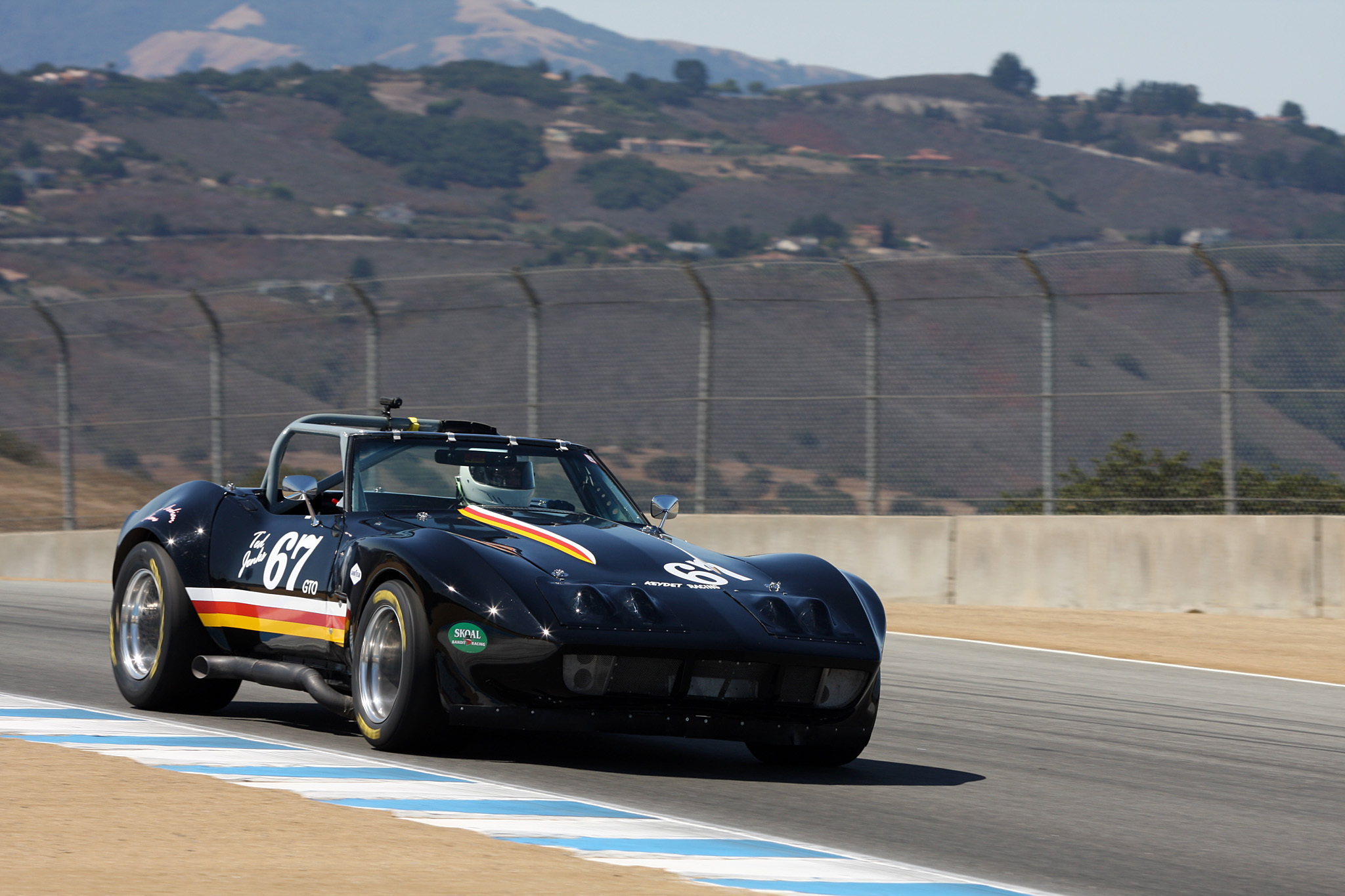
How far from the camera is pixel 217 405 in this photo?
18719 millimetres

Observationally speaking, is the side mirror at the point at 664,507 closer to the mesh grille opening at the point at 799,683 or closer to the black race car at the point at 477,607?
the black race car at the point at 477,607

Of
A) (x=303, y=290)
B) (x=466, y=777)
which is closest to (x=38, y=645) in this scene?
(x=466, y=777)

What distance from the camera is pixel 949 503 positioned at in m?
16.2

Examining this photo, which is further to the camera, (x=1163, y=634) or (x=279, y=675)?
(x=1163, y=634)

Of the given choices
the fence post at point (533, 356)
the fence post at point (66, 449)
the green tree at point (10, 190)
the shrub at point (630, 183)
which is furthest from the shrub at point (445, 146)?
the fence post at point (533, 356)

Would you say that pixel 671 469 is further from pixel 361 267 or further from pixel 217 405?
pixel 361 267

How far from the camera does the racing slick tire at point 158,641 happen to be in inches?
306

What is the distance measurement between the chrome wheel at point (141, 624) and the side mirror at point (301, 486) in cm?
90

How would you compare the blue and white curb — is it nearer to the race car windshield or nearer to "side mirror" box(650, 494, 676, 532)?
the race car windshield

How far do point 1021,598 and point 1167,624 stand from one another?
4.93 ft

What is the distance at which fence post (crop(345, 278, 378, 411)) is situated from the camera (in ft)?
56.3

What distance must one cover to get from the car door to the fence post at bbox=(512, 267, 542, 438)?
8.93 metres

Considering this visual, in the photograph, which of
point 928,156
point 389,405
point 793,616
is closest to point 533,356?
point 389,405

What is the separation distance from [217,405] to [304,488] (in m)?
11.9
